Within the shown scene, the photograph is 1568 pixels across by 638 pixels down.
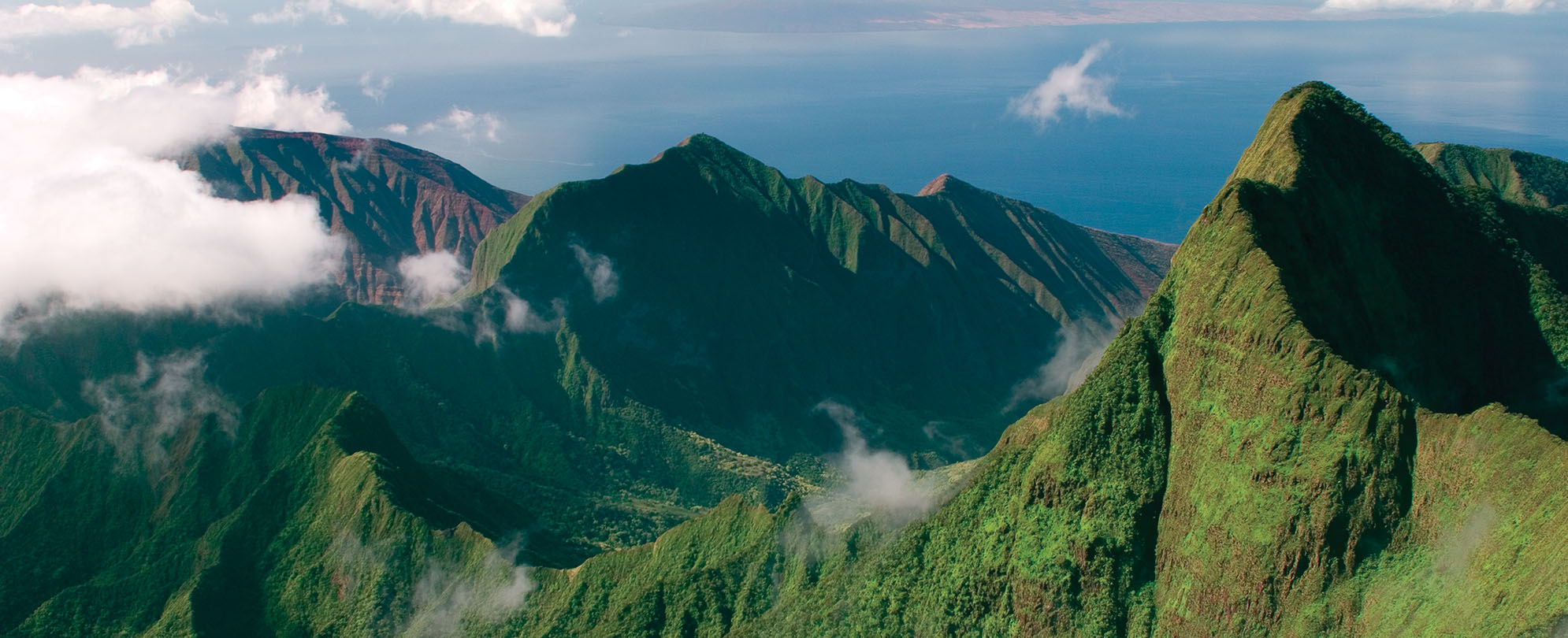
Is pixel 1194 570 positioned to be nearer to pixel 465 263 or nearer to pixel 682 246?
pixel 682 246

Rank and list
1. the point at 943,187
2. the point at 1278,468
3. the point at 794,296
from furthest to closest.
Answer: the point at 943,187 → the point at 794,296 → the point at 1278,468

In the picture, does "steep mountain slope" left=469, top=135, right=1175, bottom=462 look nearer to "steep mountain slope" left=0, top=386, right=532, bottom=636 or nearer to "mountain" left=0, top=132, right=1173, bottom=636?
"mountain" left=0, top=132, right=1173, bottom=636

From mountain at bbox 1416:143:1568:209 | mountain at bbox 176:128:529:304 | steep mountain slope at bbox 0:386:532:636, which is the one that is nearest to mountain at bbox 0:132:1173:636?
steep mountain slope at bbox 0:386:532:636

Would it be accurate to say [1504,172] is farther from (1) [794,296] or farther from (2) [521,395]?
(2) [521,395]

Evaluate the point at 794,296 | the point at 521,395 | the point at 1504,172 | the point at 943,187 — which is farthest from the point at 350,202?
the point at 1504,172

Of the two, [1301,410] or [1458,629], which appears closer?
[1458,629]

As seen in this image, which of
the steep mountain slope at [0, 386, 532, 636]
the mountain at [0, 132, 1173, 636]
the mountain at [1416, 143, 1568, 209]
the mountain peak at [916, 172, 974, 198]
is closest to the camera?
the steep mountain slope at [0, 386, 532, 636]

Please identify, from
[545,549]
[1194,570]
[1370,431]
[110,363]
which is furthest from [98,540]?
[1370,431]
